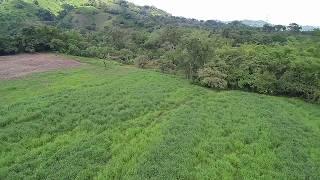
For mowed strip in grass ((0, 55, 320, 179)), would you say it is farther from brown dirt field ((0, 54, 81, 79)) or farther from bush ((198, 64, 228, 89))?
brown dirt field ((0, 54, 81, 79))

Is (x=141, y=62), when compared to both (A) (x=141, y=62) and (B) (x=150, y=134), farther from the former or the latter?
(B) (x=150, y=134)

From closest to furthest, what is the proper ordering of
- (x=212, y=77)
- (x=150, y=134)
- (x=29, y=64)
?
(x=150, y=134) → (x=212, y=77) → (x=29, y=64)

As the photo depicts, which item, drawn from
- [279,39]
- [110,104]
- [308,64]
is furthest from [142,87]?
[279,39]

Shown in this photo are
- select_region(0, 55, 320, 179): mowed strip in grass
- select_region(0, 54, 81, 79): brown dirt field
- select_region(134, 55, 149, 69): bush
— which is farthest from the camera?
select_region(134, 55, 149, 69): bush

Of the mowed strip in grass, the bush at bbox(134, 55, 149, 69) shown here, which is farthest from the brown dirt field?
the bush at bbox(134, 55, 149, 69)

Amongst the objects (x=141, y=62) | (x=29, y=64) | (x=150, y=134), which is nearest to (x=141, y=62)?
(x=141, y=62)

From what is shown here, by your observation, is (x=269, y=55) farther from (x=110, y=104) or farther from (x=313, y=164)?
(x=313, y=164)
